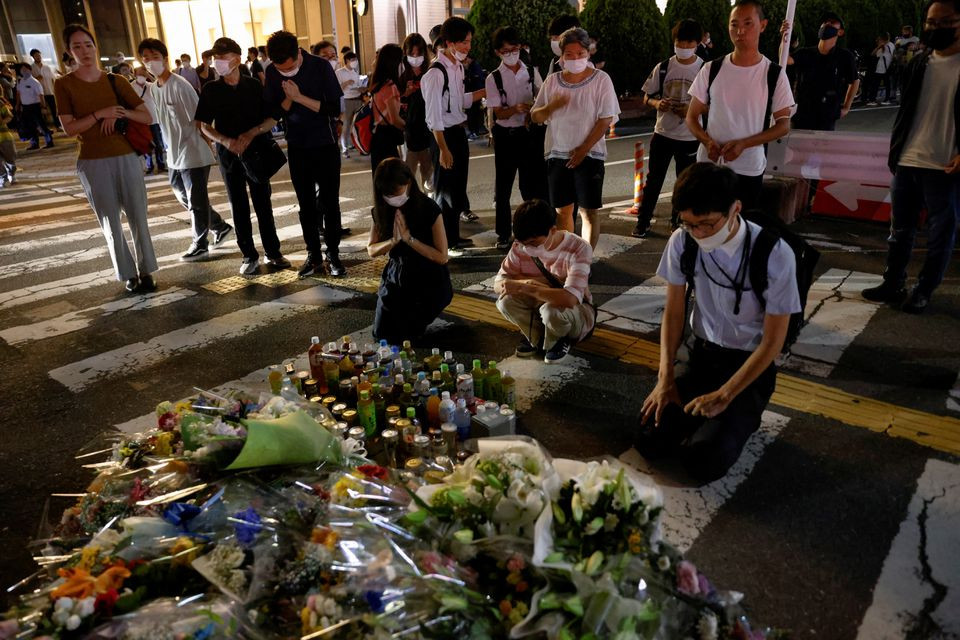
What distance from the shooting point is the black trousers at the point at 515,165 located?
6.98m

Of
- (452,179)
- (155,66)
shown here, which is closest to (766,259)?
(452,179)

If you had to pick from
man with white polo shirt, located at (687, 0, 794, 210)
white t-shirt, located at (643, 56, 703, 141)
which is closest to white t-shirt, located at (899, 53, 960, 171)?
man with white polo shirt, located at (687, 0, 794, 210)

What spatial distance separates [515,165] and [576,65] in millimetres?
1346

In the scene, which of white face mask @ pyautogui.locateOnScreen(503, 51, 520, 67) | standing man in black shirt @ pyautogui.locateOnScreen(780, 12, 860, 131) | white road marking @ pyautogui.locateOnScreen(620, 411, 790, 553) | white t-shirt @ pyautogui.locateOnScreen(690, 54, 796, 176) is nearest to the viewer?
white road marking @ pyautogui.locateOnScreen(620, 411, 790, 553)

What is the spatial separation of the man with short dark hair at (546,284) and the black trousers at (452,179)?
2553mm

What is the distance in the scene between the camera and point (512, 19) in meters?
17.1

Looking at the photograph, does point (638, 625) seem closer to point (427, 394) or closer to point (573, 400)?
point (427, 394)

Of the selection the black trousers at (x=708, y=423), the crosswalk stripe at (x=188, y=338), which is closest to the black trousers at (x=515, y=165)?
the crosswalk stripe at (x=188, y=338)

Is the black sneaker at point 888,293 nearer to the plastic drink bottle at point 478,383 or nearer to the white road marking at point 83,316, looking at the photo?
the plastic drink bottle at point 478,383

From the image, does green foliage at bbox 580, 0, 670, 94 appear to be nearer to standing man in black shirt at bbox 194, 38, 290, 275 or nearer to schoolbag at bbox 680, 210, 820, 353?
standing man in black shirt at bbox 194, 38, 290, 275

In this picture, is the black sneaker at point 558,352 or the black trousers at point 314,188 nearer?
the black sneaker at point 558,352

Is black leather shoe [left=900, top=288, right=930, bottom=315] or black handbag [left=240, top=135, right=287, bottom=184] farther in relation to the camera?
black handbag [left=240, top=135, right=287, bottom=184]

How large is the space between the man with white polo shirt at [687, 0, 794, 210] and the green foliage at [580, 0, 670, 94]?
40.7 feet

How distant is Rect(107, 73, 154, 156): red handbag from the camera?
6.01m
